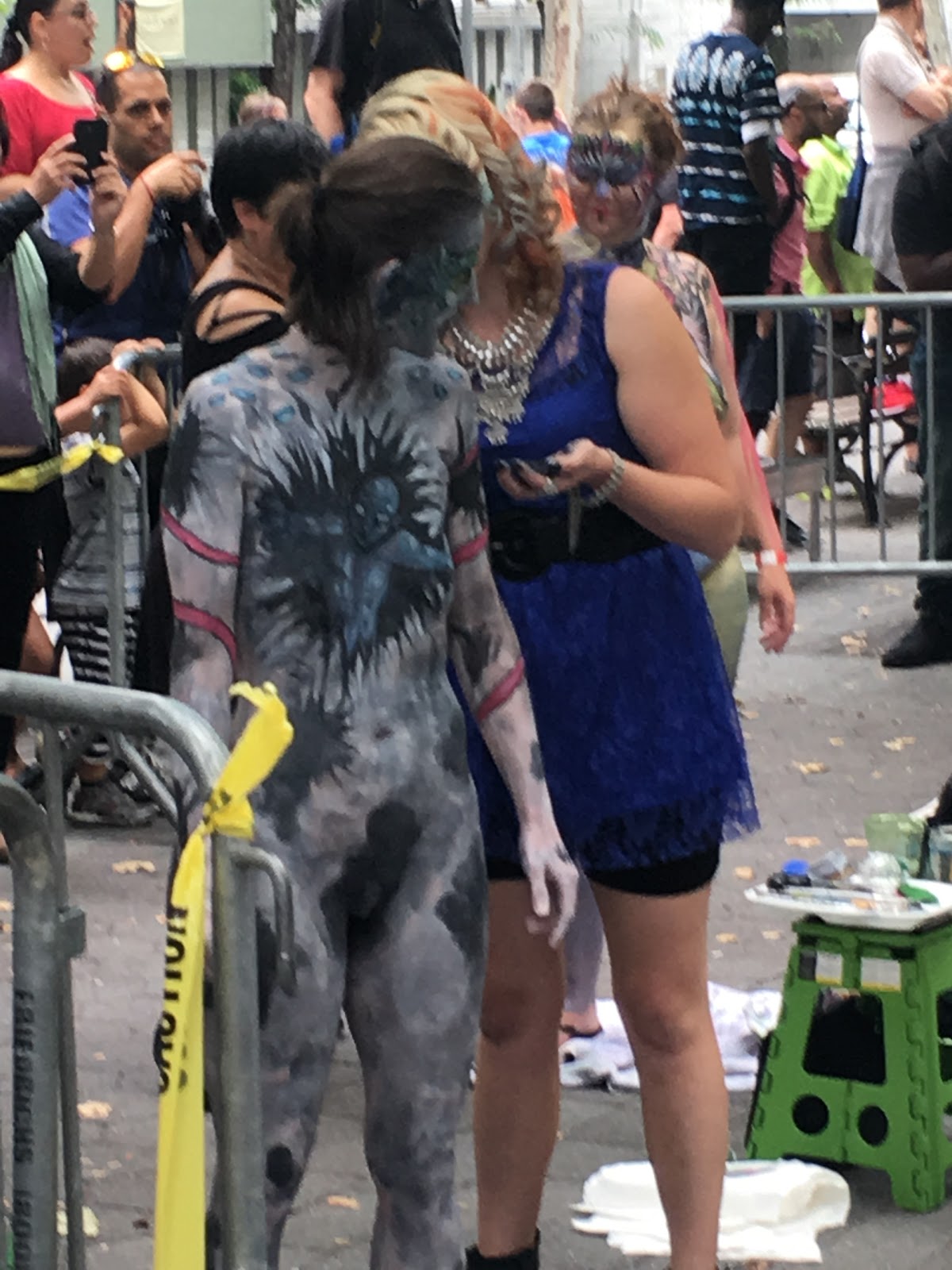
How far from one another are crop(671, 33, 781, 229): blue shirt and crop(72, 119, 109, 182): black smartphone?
4.33m

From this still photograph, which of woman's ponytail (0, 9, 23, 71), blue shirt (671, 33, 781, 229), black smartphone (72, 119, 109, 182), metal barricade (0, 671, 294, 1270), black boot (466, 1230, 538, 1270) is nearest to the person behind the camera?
metal barricade (0, 671, 294, 1270)

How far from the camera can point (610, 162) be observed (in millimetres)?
4273

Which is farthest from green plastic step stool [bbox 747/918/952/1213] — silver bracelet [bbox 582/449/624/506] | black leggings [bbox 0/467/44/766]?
black leggings [bbox 0/467/44/766]

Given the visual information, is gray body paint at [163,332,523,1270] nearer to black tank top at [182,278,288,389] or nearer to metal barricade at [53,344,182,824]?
black tank top at [182,278,288,389]

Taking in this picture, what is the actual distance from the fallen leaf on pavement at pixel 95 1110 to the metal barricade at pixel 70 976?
7.46 feet

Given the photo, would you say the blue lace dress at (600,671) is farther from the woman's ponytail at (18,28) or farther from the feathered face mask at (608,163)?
the woman's ponytail at (18,28)

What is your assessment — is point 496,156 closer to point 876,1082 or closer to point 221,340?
point 221,340

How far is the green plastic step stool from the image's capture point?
4.70m

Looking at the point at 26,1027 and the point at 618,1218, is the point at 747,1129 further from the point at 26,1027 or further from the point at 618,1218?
the point at 26,1027

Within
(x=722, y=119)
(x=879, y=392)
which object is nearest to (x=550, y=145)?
(x=722, y=119)

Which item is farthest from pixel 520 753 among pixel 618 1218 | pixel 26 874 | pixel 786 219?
pixel 786 219

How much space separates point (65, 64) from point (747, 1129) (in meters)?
4.77

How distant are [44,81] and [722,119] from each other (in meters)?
3.54

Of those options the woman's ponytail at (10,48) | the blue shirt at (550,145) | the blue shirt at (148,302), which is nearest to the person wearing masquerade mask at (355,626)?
the blue shirt at (148,302)
